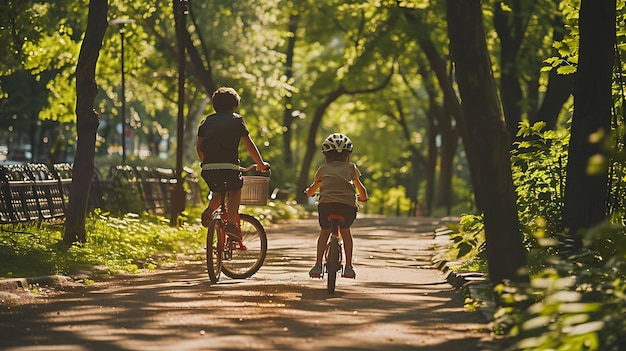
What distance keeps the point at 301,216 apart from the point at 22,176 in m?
16.0

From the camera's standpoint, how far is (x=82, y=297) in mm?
12094

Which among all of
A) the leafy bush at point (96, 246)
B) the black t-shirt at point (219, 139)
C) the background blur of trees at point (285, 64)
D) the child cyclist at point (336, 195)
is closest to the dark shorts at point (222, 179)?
the black t-shirt at point (219, 139)

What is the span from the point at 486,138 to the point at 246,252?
13.7 feet

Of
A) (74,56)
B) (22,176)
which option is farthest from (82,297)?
(74,56)

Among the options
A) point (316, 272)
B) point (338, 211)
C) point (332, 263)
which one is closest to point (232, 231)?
point (316, 272)

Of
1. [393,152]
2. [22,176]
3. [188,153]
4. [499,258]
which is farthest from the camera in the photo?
[393,152]

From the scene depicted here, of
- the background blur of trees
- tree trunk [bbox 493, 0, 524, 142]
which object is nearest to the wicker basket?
the background blur of trees

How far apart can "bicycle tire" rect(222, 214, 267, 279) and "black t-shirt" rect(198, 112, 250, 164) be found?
0.81 meters

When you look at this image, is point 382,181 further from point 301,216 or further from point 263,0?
point 301,216

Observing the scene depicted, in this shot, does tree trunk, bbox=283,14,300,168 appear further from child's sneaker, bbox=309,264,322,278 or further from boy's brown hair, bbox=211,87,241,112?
child's sneaker, bbox=309,264,322,278

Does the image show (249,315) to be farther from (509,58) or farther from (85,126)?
(509,58)

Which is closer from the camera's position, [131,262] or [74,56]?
[131,262]

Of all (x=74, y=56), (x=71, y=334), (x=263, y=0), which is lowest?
(x=71, y=334)

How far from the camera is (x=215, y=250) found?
44.1ft
